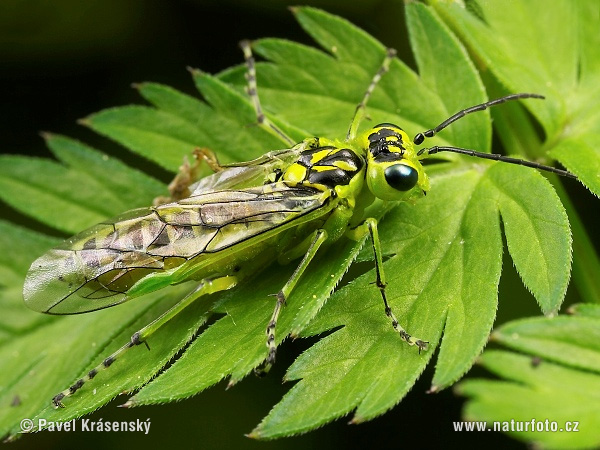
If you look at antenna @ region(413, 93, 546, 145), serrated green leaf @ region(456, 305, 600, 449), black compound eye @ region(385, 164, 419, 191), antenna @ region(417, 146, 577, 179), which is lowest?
serrated green leaf @ region(456, 305, 600, 449)

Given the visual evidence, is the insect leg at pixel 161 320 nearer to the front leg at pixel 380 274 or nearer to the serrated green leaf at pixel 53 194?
the front leg at pixel 380 274

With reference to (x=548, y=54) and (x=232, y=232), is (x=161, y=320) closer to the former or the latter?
(x=232, y=232)

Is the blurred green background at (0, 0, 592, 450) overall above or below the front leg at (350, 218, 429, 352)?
above

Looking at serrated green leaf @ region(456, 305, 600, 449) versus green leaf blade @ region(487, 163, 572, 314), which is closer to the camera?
serrated green leaf @ region(456, 305, 600, 449)

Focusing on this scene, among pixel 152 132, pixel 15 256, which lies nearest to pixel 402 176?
pixel 152 132

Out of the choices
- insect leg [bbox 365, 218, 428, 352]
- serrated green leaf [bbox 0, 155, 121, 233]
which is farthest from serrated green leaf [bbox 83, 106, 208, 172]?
insect leg [bbox 365, 218, 428, 352]

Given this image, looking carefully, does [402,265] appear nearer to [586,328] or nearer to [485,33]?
[586,328]

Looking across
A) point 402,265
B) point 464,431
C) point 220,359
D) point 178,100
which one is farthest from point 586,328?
point 178,100

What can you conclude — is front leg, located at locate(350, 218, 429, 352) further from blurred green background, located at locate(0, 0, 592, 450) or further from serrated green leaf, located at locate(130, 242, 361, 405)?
blurred green background, located at locate(0, 0, 592, 450)

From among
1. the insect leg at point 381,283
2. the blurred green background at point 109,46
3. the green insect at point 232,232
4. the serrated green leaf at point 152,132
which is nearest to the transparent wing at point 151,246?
the green insect at point 232,232
